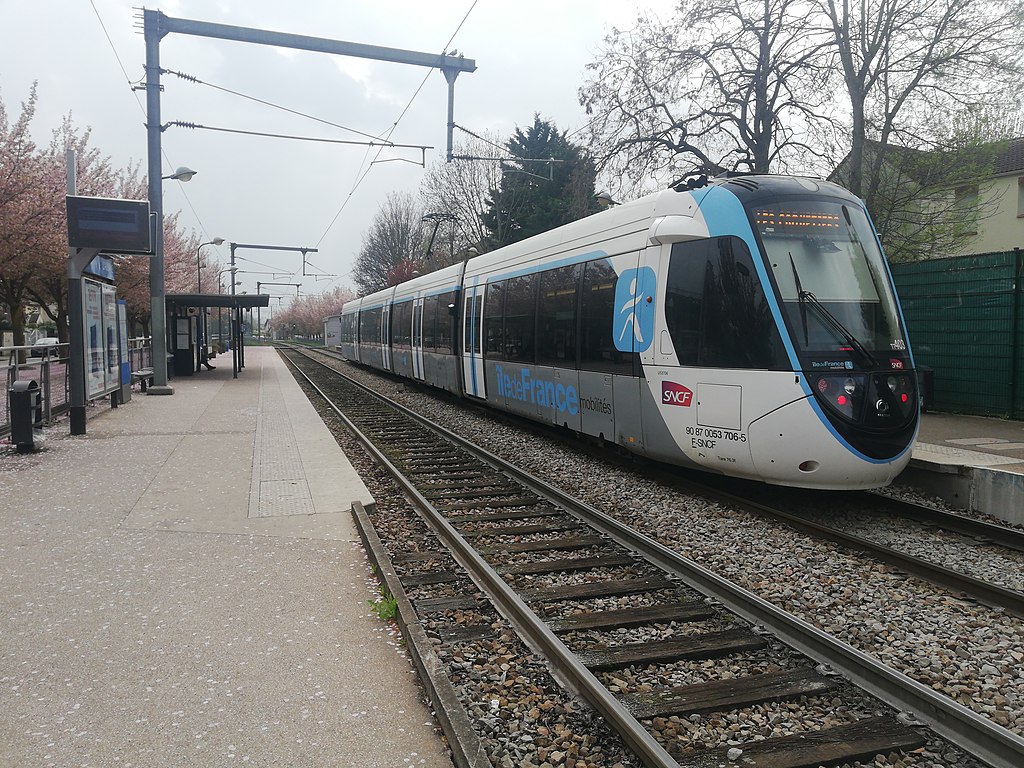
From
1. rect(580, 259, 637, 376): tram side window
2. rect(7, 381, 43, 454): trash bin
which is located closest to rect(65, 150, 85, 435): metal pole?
rect(7, 381, 43, 454): trash bin

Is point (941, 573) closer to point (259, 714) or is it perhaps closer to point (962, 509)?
point (962, 509)

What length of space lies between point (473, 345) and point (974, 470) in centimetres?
893

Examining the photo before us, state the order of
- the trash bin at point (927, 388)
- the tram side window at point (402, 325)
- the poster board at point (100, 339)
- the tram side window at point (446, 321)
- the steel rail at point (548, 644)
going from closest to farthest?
the steel rail at point (548, 644) < the trash bin at point (927, 388) < the poster board at point (100, 339) < the tram side window at point (446, 321) < the tram side window at point (402, 325)

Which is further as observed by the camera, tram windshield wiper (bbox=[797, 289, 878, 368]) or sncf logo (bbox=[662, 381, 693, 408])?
sncf logo (bbox=[662, 381, 693, 408])

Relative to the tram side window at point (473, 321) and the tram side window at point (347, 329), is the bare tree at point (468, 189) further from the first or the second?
the tram side window at point (473, 321)

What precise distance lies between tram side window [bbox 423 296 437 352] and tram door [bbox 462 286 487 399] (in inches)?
108

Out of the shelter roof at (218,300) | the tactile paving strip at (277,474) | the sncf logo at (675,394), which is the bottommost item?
the tactile paving strip at (277,474)

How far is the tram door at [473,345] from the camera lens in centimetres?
1414

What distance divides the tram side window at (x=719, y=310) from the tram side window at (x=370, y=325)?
19224mm

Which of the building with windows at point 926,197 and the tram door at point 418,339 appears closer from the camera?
the building with windows at point 926,197

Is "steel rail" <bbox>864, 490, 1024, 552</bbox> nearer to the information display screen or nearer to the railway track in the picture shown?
the railway track

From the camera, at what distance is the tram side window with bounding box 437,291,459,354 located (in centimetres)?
1609

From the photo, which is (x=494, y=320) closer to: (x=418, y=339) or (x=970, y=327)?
(x=418, y=339)

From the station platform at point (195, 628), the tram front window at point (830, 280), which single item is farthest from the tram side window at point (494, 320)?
the tram front window at point (830, 280)
